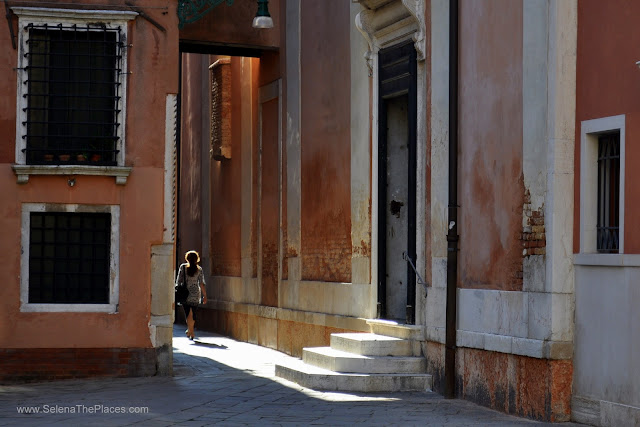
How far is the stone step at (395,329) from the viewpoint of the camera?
1325 centimetres

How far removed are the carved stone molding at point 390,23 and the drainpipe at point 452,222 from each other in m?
0.89

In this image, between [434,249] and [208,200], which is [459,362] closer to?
[434,249]

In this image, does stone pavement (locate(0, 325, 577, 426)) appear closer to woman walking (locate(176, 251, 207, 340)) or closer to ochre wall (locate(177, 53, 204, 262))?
woman walking (locate(176, 251, 207, 340))

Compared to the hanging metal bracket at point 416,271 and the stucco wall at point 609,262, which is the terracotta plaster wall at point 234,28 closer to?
the hanging metal bracket at point 416,271

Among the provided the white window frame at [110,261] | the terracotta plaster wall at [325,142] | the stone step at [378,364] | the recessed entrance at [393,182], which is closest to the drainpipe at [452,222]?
the stone step at [378,364]

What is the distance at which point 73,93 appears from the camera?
563 inches

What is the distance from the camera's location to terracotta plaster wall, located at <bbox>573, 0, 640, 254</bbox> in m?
9.67

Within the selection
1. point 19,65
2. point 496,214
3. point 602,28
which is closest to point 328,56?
point 19,65

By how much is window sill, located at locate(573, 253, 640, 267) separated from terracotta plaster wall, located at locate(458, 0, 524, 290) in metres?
0.87

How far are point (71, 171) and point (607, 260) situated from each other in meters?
6.93

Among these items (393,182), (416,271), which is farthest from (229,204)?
(416,271)

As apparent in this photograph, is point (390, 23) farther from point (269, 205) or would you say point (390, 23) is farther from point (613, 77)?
point (269, 205)

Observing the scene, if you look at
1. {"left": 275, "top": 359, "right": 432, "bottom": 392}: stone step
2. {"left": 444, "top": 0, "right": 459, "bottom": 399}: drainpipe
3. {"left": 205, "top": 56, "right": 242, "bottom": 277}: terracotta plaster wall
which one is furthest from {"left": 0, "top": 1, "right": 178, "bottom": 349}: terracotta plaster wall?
{"left": 205, "top": 56, "right": 242, "bottom": 277}: terracotta plaster wall

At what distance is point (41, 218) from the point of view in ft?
46.4
